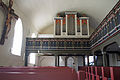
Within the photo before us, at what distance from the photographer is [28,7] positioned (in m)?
10.5

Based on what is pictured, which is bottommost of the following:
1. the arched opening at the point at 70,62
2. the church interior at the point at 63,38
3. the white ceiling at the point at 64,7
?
the arched opening at the point at 70,62

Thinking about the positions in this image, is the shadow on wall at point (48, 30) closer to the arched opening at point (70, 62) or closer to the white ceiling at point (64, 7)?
the white ceiling at point (64, 7)

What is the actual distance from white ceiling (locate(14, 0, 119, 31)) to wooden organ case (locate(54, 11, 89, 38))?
0.87 m

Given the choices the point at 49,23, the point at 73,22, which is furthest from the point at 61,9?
the point at 49,23

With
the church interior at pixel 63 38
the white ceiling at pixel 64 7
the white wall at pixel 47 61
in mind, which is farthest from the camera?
the white wall at pixel 47 61

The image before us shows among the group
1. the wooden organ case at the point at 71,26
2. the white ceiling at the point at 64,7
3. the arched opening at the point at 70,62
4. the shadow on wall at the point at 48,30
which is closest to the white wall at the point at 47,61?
the arched opening at the point at 70,62

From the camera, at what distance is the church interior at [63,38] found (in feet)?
17.6

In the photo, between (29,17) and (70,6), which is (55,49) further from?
(70,6)

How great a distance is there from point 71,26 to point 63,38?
3520mm

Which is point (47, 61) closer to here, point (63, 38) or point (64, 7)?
point (63, 38)

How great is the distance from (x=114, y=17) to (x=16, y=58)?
7.31 metres

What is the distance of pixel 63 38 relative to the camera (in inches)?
436

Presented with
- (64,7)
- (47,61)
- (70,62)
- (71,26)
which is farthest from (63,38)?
(47,61)

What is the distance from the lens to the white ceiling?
10524 millimetres
